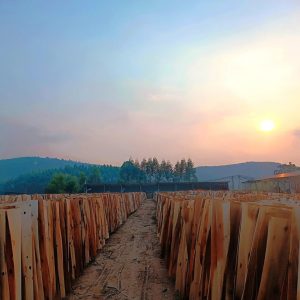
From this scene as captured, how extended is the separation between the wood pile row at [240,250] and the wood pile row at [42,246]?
2.17 metres

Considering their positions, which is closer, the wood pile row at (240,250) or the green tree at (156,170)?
the wood pile row at (240,250)

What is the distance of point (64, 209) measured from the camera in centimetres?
685

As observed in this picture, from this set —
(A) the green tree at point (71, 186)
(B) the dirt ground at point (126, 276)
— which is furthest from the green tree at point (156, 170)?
(B) the dirt ground at point (126, 276)

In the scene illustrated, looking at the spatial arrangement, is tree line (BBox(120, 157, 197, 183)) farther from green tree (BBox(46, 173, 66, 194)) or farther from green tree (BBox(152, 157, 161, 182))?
green tree (BBox(46, 173, 66, 194))

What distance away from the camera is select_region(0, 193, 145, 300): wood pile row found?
367cm

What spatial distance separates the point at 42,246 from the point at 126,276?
10.9ft

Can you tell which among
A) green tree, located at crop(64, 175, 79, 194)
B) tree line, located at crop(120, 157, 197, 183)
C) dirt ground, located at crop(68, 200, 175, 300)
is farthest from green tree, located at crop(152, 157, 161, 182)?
dirt ground, located at crop(68, 200, 175, 300)

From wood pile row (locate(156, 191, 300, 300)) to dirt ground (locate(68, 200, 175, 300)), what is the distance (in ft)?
2.68

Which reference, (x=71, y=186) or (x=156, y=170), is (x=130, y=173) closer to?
(x=156, y=170)

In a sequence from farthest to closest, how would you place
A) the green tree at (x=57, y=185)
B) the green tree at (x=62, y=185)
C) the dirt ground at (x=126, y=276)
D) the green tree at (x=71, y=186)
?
the green tree at (x=71, y=186), the green tree at (x=62, y=185), the green tree at (x=57, y=185), the dirt ground at (x=126, y=276)

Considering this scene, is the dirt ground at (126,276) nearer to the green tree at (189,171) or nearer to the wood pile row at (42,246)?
the wood pile row at (42,246)

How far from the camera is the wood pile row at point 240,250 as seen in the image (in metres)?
2.68

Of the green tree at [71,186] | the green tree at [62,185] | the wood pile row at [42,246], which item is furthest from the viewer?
the green tree at [71,186]

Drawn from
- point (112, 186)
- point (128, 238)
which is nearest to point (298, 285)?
point (128, 238)
